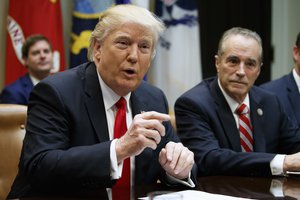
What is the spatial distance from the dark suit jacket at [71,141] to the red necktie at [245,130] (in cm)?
67

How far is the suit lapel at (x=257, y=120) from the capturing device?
9.99 feet

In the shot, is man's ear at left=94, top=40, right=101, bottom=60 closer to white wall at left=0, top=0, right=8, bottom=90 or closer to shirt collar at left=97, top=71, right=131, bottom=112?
shirt collar at left=97, top=71, right=131, bottom=112

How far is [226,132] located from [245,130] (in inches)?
5.1

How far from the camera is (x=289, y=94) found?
12.9 ft

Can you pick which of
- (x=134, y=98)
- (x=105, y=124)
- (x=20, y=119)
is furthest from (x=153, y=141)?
(x=20, y=119)

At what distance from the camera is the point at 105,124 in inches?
90.0

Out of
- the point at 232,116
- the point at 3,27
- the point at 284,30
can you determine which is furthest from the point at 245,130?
the point at 284,30

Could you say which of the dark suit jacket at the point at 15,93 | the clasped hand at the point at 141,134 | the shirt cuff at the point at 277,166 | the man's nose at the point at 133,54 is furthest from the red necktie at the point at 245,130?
the dark suit jacket at the point at 15,93

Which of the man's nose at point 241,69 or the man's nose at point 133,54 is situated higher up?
the man's nose at point 133,54

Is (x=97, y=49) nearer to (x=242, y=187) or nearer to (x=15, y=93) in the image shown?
(x=242, y=187)

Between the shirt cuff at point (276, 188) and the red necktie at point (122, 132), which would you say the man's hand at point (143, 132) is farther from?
the shirt cuff at point (276, 188)

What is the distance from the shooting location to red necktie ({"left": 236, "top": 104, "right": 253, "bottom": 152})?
120 inches

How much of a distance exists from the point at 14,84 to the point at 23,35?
511 millimetres

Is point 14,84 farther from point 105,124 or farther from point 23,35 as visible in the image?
point 105,124
